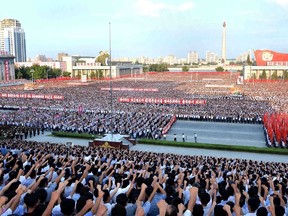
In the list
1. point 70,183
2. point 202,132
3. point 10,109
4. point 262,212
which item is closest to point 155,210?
point 262,212

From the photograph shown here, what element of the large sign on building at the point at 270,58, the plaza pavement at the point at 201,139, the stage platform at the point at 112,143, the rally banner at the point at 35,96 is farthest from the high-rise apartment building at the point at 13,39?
the stage platform at the point at 112,143

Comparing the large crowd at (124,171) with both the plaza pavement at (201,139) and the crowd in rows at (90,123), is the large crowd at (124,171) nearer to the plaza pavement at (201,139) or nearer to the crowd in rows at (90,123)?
the crowd in rows at (90,123)

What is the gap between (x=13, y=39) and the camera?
17462cm

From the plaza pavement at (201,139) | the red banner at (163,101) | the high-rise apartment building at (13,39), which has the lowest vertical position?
the plaza pavement at (201,139)

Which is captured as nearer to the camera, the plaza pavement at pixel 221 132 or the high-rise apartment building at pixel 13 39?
the plaza pavement at pixel 221 132

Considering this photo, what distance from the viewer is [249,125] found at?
3088cm

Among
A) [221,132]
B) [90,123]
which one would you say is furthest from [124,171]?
[221,132]

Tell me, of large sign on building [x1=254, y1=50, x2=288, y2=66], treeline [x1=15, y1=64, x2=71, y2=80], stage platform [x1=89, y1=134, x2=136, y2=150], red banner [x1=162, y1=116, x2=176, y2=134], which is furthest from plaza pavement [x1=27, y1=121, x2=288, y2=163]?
treeline [x1=15, y1=64, x2=71, y2=80]

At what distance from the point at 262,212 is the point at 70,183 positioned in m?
4.00

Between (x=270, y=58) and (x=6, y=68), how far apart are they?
72868mm

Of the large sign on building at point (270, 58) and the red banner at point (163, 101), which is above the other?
the large sign on building at point (270, 58)

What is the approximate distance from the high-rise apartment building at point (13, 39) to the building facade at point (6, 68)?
81.0 m

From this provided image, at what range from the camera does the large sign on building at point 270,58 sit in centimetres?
8988

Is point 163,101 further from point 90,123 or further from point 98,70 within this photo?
point 98,70
